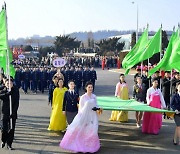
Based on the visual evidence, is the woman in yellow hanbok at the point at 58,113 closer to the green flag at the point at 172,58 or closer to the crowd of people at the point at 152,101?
the crowd of people at the point at 152,101

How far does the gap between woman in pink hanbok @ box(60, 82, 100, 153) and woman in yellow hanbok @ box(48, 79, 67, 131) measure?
216cm

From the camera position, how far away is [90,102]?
29.4 ft

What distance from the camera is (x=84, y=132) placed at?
8719 mm

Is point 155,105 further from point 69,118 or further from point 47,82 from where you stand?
point 47,82

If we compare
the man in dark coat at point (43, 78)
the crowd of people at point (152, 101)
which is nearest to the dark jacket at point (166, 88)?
the crowd of people at point (152, 101)

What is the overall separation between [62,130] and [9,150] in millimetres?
2377

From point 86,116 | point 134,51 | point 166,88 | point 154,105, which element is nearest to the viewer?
point 86,116

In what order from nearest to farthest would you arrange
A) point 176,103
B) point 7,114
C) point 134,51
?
1. point 7,114
2. point 176,103
3. point 134,51

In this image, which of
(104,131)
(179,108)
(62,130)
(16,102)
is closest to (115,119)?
(104,131)

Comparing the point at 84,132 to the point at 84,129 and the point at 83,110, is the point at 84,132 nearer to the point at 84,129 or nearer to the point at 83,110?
the point at 84,129

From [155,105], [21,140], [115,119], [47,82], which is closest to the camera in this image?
[21,140]

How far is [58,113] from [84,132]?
99.2 inches

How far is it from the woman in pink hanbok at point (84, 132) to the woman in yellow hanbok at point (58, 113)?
2.16 metres

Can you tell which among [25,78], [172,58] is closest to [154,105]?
[172,58]
